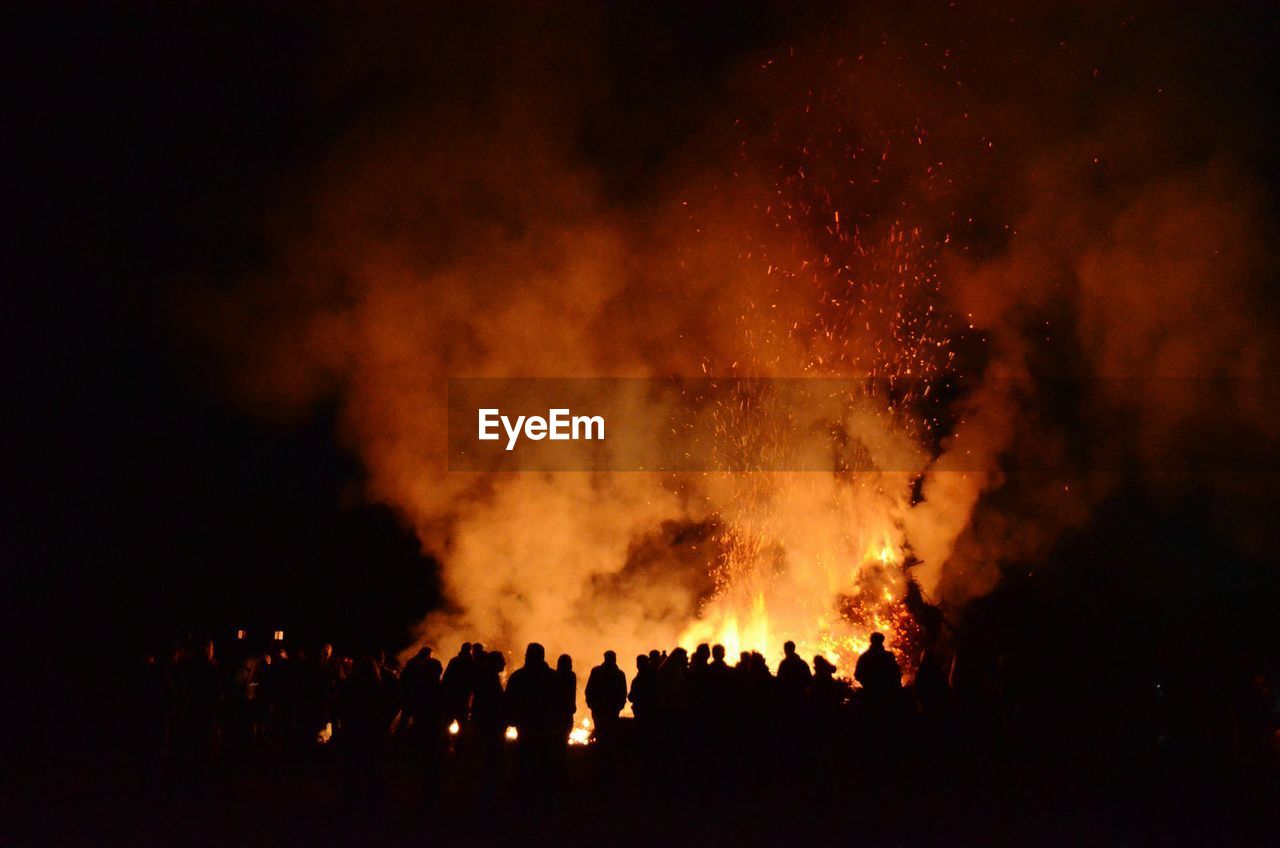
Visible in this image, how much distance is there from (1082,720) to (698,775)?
335 cm

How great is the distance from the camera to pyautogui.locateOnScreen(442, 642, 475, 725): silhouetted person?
8.15 meters

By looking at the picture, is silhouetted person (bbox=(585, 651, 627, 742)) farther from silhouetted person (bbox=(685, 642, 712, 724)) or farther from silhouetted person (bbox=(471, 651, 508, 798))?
silhouetted person (bbox=(471, 651, 508, 798))

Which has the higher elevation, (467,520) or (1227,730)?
(467,520)

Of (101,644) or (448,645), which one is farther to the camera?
(101,644)

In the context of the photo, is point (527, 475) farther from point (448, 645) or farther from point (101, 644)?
point (101, 644)

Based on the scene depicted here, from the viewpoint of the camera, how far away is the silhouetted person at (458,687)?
8.15 meters

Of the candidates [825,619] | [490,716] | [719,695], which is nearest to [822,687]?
[719,695]

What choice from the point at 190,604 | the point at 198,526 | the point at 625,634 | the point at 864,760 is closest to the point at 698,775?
the point at 864,760

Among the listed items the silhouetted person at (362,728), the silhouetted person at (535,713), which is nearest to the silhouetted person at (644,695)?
the silhouetted person at (535,713)

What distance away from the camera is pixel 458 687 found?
8.19m

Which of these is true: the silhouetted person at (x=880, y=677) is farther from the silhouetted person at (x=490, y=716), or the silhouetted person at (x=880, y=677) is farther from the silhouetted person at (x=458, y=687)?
the silhouetted person at (x=458, y=687)

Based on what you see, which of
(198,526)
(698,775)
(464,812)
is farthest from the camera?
(198,526)

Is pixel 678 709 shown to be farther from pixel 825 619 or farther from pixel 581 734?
pixel 825 619

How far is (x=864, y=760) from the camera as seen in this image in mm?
9109
